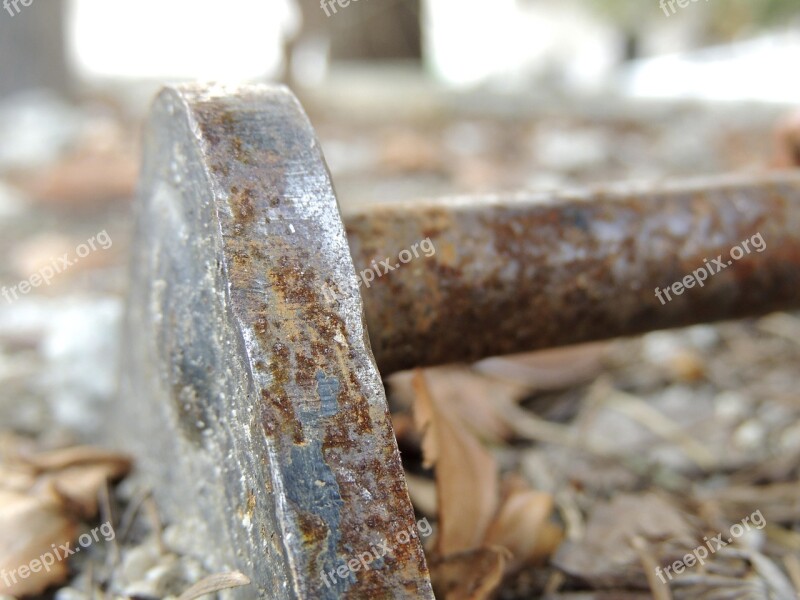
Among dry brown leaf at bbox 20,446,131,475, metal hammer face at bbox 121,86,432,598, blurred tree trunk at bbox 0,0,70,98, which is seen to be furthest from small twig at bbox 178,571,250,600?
blurred tree trunk at bbox 0,0,70,98

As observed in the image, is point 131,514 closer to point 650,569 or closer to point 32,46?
point 650,569

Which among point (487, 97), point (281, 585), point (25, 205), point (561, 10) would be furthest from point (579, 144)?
point (561, 10)

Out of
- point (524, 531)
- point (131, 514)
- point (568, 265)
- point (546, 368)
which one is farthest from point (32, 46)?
point (524, 531)

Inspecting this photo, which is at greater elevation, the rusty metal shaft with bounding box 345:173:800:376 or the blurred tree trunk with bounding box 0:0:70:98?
the blurred tree trunk with bounding box 0:0:70:98

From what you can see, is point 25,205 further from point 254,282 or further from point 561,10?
point 561,10

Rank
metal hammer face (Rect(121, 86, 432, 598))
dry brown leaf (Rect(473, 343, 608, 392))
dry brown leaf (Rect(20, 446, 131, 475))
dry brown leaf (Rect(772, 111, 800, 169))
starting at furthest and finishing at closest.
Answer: dry brown leaf (Rect(473, 343, 608, 392)) < dry brown leaf (Rect(772, 111, 800, 169)) < dry brown leaf (Rect(20, 446, 131, 475)) < metal hammer face (Rect(121, 86, 432, 598))

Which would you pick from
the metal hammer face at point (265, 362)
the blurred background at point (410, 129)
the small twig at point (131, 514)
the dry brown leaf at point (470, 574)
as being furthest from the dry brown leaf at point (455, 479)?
the small twig at point (131, 514)

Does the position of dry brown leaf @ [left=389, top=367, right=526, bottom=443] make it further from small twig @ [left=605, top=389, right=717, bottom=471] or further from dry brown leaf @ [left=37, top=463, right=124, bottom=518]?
dry brown leaf @ [left=37, top=463, right=124, bottom=518]
